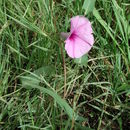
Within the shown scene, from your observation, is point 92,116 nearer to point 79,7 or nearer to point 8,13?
point 79,7

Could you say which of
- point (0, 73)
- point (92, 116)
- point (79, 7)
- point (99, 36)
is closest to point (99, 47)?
point (99, 36)

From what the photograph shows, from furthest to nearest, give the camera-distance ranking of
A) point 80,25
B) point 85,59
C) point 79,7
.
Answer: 1. point 79,7
2. point 85,59
3. point 80,25

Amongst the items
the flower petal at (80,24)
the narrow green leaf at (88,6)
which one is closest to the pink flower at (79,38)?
the flower petal at (80,24)

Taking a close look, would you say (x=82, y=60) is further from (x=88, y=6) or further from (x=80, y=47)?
(x=88, y=6)

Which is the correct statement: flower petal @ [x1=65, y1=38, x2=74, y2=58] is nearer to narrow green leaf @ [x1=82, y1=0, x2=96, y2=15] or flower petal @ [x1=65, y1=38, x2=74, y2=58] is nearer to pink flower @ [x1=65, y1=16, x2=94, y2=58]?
pink flower @ [x1=65, y1=16, x2=94, y2=58]

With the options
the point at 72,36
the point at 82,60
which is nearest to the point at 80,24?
the point at 72,36

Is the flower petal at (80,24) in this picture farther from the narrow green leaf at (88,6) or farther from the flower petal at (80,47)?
the narrow green leaf at (88,6)

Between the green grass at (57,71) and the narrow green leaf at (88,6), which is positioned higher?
the narrow green leaf at (88,6)
